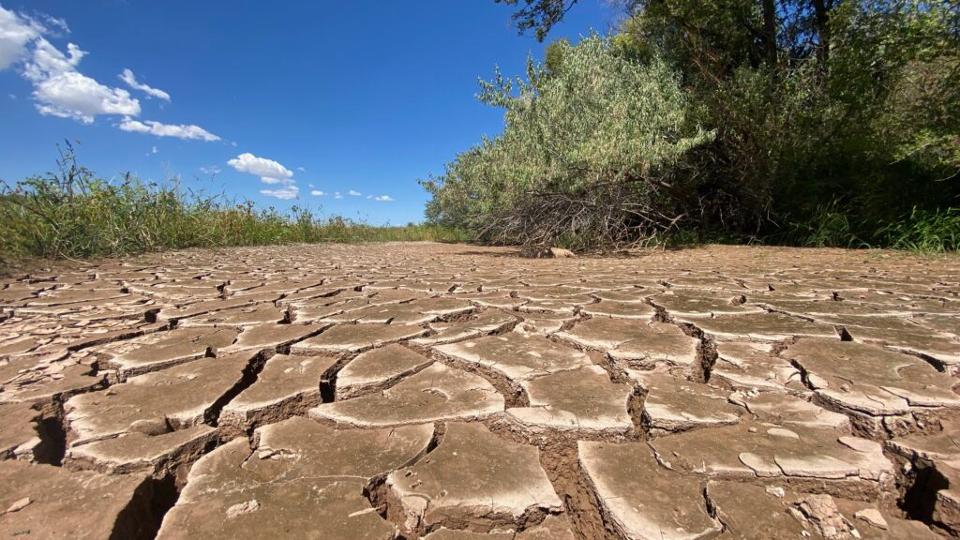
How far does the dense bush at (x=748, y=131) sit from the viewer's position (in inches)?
202

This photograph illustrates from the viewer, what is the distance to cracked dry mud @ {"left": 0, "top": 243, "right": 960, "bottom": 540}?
742 millimetres

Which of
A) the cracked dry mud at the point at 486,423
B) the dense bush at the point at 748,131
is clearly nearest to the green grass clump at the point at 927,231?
the dense bush at the point at 748,131

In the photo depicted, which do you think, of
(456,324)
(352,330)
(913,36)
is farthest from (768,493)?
(913,36)

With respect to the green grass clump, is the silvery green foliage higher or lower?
higher

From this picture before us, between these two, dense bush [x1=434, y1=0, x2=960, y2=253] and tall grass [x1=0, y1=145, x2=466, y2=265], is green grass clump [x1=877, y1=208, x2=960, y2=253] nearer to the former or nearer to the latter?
dense bush [x1=434, y1=0, x2=960, y2=253]

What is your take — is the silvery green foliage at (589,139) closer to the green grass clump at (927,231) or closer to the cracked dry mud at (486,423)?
the green grass clump at (927,231)

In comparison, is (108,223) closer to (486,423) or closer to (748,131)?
(486,423)

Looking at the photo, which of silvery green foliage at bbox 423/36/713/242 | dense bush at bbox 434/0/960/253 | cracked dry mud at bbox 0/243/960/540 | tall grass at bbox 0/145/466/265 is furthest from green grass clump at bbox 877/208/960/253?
tall grass at bbox 0/145/466/265

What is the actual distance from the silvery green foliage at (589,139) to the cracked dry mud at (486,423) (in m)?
3.69

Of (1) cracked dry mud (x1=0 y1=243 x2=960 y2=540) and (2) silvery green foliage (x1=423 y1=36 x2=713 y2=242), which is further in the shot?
(2) silvery green foliage (x1=423 y1=36 x2=713 y2=242)

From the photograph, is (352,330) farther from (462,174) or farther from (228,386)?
(462,174)

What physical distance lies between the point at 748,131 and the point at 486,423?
6706 mm

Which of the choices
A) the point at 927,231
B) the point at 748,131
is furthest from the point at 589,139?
the point at 927,231

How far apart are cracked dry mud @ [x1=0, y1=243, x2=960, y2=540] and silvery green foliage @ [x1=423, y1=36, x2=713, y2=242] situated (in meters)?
3.69
